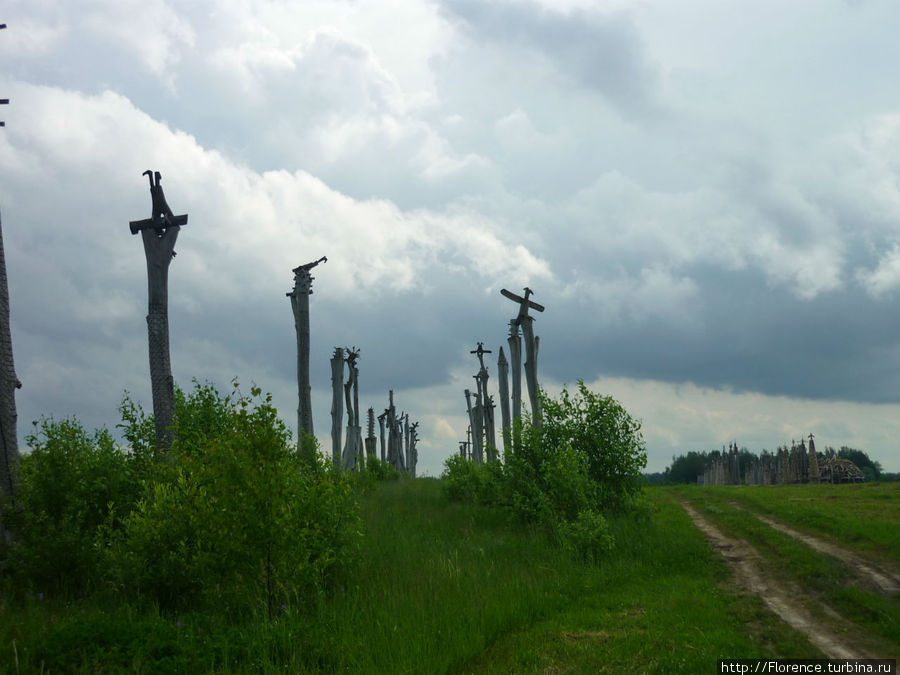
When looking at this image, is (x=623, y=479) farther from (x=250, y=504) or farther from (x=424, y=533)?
(x=250, y=504)

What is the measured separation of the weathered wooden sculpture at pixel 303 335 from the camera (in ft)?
84.7

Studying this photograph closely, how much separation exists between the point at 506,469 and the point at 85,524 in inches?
457

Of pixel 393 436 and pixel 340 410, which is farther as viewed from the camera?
pixel 393 436

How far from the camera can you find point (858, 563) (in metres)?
14.7

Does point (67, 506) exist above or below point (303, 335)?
below

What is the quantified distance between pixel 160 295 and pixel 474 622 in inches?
417

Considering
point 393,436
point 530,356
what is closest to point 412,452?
point 393,436

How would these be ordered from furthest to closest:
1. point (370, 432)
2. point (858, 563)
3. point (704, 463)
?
point (704, 463) → point (370, 432) → point (858, 563)

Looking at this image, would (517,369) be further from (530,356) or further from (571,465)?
(571,465)

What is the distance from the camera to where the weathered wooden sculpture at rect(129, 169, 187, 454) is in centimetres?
A: 1571

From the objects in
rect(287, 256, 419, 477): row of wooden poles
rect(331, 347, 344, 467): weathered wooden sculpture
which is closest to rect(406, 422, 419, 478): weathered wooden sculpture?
rect(287, 256, 419, 477): row of wooden poles

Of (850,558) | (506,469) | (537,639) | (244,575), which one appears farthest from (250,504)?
(850,558)

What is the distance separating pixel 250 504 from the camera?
1009cm

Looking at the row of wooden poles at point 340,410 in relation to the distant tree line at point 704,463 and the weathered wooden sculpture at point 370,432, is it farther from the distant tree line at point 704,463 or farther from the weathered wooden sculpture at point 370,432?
the distant tree line at point 704,463
